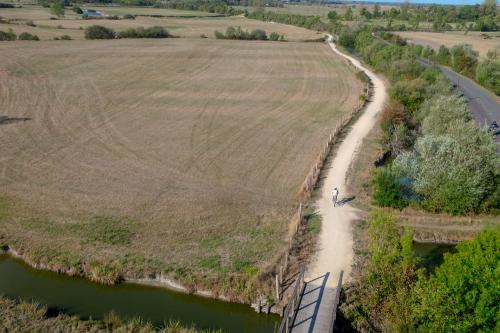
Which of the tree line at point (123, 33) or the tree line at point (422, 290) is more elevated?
the tree line at point (422, 290)

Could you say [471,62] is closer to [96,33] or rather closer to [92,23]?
[96,33]

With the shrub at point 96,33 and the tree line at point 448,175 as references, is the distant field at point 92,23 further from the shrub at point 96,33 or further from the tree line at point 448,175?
the tree line at point 448,175

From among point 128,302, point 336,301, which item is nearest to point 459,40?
point 336,301

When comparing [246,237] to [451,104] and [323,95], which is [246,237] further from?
[323,95]

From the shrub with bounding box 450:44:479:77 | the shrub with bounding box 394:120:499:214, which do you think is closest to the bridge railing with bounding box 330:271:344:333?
the shrub with bounding box 394:120:499:214

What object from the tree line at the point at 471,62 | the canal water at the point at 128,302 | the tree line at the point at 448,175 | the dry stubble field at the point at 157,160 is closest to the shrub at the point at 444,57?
the tree line at the point at 471,62

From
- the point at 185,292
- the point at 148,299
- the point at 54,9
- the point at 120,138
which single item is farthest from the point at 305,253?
the point at 54,9
